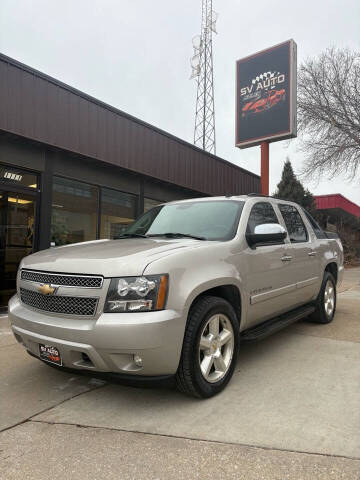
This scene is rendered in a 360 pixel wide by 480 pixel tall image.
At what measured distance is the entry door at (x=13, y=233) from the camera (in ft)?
22.5

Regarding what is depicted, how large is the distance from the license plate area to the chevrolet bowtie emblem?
1.29ft

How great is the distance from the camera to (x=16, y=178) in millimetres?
7043

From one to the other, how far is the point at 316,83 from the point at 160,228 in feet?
61.6

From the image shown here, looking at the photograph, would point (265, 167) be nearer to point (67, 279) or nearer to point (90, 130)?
point (90, 130)

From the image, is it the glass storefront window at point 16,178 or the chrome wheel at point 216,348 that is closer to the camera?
the chrome wheel at point 216,348

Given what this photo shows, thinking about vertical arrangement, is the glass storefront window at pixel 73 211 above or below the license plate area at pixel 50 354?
above

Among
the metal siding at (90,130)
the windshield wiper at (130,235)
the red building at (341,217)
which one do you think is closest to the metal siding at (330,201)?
the red building at (341,217)

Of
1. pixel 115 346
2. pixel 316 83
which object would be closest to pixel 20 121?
pixel 115 346

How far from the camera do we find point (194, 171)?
11133 mm

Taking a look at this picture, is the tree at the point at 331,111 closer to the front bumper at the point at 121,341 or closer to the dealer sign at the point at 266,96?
the dealer sign at the point at 266,96

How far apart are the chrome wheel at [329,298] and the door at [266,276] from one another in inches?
53.6

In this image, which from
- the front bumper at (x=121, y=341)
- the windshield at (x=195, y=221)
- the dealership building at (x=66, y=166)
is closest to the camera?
the front bumper at (x=121, y=341)

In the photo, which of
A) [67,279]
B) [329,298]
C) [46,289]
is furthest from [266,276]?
[329,298]

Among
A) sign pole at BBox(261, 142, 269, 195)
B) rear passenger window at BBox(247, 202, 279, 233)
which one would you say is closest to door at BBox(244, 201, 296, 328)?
rear passenger window at BBox(247, 202, 279, 233)
